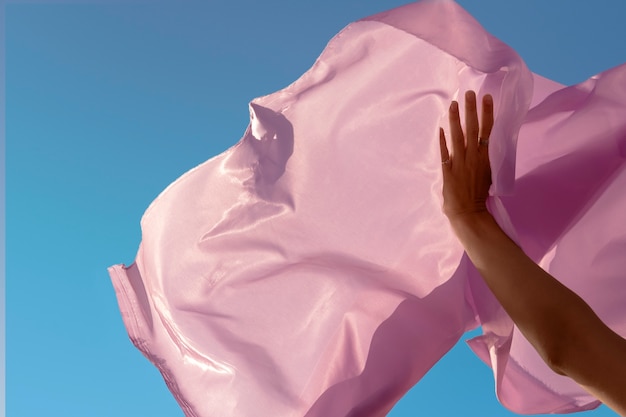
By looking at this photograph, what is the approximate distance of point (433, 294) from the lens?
1866 mm

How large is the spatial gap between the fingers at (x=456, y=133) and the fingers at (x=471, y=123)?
1 cm

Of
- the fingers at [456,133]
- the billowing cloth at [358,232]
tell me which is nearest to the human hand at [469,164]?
the fingers at [456,133]

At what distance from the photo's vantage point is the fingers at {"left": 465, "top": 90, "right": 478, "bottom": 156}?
1575 millimetres

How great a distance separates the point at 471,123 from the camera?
1.60m

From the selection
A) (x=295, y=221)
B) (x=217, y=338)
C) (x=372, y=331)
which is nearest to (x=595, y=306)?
(x=372, y=331)

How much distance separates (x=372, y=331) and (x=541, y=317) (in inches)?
22.9

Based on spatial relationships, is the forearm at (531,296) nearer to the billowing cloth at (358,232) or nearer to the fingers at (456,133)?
the fingers at (456,133)

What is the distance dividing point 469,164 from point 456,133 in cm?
7

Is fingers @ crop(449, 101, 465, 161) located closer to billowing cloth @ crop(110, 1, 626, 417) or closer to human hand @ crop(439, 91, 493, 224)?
human hand @ crop(439, 91, 493, 224)

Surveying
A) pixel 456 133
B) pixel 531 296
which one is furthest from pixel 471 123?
pixel 531 296

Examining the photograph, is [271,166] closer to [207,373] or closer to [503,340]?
[207,373]

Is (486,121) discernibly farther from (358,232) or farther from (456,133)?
(358,232)

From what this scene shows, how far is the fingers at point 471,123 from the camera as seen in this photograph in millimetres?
1575

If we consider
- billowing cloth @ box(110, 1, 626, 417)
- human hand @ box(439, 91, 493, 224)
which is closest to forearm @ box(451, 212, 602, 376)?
human hand @ box(439, 91, 493, 224)
